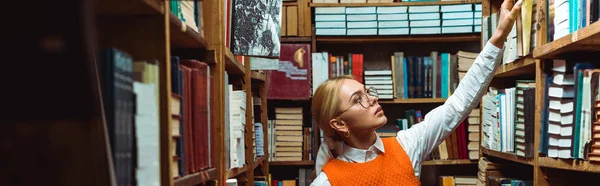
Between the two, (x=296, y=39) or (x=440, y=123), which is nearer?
(x=440, y=123)

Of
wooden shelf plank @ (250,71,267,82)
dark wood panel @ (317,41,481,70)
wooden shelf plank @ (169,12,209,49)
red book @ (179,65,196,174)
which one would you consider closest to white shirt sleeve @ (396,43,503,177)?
wooden shelf plank @ (250,71,267,82)

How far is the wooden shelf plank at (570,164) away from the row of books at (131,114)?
60.1 inches

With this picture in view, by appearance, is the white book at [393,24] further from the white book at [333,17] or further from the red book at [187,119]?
the red book at [187,119]

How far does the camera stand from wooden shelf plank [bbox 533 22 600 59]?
1.59 meters

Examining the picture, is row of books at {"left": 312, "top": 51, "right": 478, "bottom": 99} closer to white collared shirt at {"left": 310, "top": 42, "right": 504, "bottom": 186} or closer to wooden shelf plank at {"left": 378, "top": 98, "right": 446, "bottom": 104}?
wooden shelf plank at {"left": 378, "top": 98, "right": 446, "bottom": 104}

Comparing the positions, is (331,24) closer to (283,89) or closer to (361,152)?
(283,89)

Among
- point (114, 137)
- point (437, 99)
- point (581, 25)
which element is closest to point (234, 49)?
point (581, 25)

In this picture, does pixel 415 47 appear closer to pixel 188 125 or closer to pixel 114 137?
pixel 188 125

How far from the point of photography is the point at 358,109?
7.01 feet

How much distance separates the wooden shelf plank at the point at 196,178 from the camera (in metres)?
0.93

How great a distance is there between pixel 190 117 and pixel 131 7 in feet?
1.25

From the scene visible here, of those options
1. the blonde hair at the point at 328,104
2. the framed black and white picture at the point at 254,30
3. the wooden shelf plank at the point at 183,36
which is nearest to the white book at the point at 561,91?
the blonde hair at the point at 328,104

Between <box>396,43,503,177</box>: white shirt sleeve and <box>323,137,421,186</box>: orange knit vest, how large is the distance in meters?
0.08

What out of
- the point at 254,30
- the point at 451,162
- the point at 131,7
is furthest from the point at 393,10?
the point at 131,7
